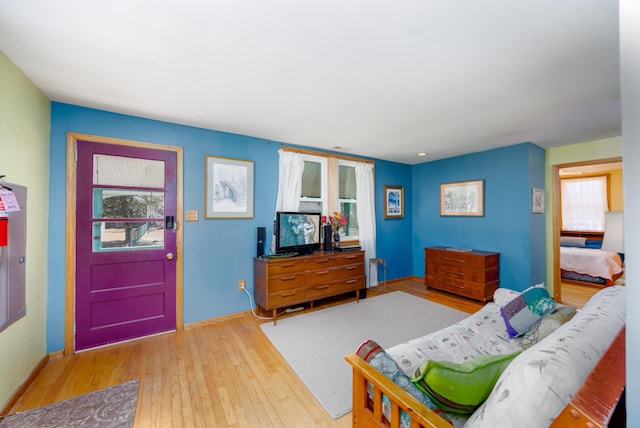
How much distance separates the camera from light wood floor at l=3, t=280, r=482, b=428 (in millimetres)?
1680

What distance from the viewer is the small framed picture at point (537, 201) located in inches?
145

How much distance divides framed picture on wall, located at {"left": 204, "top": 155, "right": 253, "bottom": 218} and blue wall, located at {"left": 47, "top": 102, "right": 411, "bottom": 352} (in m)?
0.08

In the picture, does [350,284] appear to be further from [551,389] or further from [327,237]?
[551,389]

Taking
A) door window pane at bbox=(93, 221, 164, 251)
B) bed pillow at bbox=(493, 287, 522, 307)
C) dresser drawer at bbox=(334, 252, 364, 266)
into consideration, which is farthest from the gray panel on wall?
bed pillow at bbox=(493, 287, 522, 307)

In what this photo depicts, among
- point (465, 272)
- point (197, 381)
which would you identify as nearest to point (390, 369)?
point (197, 381)

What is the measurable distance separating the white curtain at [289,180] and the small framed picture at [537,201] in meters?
3.35

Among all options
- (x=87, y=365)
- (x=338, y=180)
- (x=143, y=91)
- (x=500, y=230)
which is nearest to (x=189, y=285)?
(x=87, y=365)

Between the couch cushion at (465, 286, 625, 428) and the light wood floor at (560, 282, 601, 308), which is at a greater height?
the couch cushion at (465, 286, 625, 428)

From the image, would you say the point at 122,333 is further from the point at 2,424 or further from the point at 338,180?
the point at 338,180

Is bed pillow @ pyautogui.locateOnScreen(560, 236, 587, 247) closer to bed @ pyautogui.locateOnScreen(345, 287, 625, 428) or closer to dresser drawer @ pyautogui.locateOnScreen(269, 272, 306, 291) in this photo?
bed @ pyautogui.locateOnScreen(345, 287, 625, 428)

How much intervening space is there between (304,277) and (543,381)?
8.65 ft

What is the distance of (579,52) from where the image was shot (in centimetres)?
164

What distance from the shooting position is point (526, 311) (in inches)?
76.0

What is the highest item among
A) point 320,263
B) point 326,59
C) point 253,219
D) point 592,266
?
point 326,59
